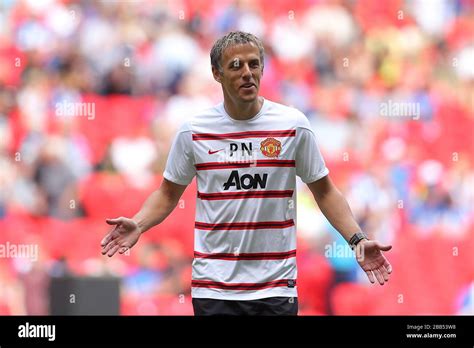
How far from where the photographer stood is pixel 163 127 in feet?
21.6

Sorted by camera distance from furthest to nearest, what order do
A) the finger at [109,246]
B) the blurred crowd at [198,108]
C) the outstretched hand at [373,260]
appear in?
1. the blurred crowd at [198,108]
2. the finger at [109,246]
3. the outstretched hand at [373,260]

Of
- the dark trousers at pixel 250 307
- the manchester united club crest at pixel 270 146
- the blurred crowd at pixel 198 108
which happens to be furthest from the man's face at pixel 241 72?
the blurred crowd at pixel 198 108

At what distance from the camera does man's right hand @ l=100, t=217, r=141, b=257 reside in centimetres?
327

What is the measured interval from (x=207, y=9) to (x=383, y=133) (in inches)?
60.1

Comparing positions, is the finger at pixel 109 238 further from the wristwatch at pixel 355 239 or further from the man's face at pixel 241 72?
the wristwatch at pixel 355 239

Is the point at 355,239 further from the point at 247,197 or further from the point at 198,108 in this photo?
the point at 198,108

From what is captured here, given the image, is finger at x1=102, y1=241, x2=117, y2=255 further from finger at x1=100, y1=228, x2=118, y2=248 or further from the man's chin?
the man's chin

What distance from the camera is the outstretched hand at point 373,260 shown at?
10.4 ft

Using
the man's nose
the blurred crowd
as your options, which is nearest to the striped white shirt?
the man's nose

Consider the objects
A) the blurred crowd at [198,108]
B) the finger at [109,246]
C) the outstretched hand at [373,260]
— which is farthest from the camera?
the blurred crowd at [198,108]

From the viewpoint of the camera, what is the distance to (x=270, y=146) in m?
3.23

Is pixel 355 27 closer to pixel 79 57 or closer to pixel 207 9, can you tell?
pixel 207 9

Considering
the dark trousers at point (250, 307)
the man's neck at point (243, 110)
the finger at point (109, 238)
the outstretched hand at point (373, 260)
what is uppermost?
the man's neck at point (243, 110)

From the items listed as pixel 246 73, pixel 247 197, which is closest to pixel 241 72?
pixel 246 73
